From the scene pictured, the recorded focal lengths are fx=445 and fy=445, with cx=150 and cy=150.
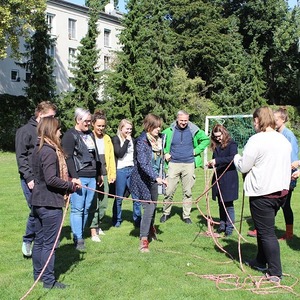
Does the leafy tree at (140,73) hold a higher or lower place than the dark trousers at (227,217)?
higher

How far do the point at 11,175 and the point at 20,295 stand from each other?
11385 millimetres

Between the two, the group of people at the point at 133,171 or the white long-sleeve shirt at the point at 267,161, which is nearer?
the group of people at the point at 133,171

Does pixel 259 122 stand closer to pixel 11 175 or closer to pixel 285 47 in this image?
pixel 11 175

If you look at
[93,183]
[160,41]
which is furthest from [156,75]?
[93,183]

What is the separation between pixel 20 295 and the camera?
455 cm

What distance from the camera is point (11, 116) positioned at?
27.8 meters

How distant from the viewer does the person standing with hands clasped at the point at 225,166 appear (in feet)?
22.8

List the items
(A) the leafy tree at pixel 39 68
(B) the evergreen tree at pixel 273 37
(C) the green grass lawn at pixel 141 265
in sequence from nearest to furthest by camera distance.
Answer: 1. (C) the green grass lawn at pixel 141 265
2. (A) the leafy tree at pixel 39 68
3. (B) the evergreen tree at pixel 273 37

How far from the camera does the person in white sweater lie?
15.7 feet

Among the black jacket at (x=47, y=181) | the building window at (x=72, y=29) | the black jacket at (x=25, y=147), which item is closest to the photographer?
the black jacket at (x=47, y=181)

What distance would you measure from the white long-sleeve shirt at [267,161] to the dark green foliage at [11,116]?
24.1 m

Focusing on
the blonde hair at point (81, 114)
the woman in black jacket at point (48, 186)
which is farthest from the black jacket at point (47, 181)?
the blonde hair at point (81, 114)

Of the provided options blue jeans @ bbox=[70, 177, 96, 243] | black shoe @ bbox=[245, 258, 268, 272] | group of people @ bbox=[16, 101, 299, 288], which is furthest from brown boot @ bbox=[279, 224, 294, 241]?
blue jeans @ bbox=[70, 177, 96, 243]

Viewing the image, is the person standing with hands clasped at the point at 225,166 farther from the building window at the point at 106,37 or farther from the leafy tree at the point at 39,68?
the building window at the point at 106,37
